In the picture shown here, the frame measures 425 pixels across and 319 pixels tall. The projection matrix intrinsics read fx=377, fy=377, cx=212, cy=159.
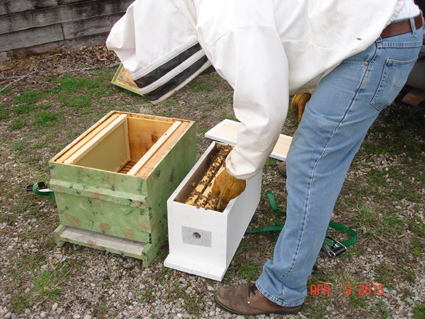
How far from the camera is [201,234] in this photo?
6.53ft

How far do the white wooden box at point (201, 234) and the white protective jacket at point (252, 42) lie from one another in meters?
0.62

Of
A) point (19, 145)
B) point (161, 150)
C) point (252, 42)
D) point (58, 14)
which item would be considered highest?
point (252, 42)

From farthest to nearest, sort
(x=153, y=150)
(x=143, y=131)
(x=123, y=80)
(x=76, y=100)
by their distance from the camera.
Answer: (x=123, y=80)
(x=76, y=100)
(x=143, y=131)
(x=153, y=150)

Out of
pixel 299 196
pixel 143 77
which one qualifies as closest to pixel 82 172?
pixel 143 77

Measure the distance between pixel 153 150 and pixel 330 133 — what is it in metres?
1.05

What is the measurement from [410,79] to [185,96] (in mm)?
2193

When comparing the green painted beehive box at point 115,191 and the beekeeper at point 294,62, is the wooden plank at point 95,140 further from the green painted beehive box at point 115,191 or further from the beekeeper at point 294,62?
the beekeeper at point 294,62

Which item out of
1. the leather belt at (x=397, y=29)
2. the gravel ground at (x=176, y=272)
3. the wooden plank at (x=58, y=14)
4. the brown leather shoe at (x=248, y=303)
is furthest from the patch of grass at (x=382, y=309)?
the wooden plank at (x=58, y=14)

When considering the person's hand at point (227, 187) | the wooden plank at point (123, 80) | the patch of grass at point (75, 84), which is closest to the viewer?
the person's hand at point (227, 187)

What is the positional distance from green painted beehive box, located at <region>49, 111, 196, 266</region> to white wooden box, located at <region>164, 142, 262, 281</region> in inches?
4.4

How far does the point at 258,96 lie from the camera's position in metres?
1.31

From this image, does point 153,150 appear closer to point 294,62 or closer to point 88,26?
point 294,62

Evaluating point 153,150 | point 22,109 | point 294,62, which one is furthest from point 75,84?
point 294,62

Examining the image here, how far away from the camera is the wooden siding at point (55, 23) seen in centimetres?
445
